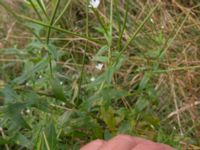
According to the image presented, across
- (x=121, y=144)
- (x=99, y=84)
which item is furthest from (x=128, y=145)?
(x=99, y=84)

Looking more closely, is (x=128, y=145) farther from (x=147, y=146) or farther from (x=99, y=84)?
(x=99, y=84)

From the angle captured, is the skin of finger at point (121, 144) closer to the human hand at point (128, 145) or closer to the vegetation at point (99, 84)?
the human hand at point (128, 145)

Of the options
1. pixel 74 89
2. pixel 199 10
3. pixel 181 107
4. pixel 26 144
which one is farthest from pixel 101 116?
pixel 199 10

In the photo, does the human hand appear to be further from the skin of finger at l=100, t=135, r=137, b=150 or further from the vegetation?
the vegetation

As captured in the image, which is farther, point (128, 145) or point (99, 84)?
point (99, 84)

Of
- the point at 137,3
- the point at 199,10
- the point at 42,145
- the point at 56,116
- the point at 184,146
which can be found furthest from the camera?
the point at 137,3

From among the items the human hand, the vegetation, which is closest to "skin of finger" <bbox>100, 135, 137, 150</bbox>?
the human hand

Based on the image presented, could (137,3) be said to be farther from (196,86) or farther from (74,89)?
(74,89)

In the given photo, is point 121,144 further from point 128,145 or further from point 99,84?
point 99,84
